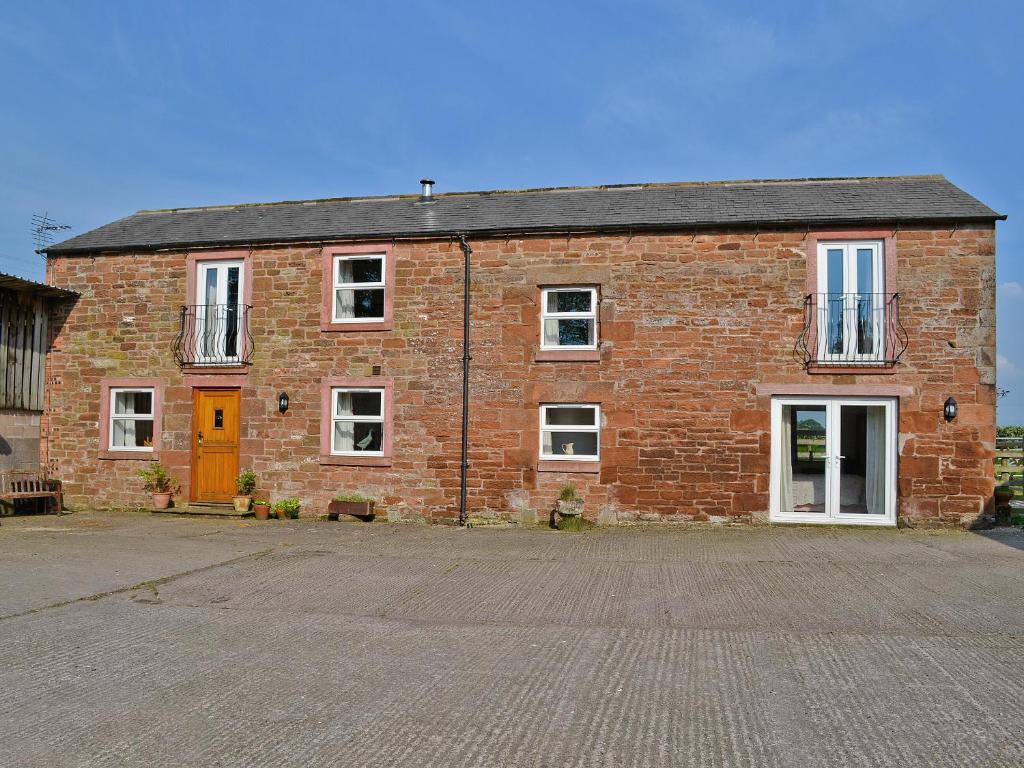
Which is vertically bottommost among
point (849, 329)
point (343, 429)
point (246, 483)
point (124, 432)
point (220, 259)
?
point (246, 483)

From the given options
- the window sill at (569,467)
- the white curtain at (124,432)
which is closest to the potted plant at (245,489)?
the white curtain at (124,432)

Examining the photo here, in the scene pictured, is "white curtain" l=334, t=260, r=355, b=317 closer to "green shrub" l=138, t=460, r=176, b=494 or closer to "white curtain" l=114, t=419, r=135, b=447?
"green shrub" l=138, t=460, r=176, b=494

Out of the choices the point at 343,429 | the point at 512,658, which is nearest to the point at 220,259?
the point at 343,429

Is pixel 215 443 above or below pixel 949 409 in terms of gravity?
below

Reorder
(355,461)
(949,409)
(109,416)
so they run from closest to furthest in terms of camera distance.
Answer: (949,409) → (355,461) → (109,416)

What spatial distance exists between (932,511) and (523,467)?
628cm

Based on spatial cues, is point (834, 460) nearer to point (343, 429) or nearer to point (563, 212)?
point (563, 212)

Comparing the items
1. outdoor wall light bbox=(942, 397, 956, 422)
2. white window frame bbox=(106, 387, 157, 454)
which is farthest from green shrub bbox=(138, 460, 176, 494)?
outdoor wall light bbox=(942, 397, 956, 422)

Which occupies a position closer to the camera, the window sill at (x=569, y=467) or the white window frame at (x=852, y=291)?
the white window frame at (x=852, y=291)

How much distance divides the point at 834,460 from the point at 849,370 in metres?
1.42

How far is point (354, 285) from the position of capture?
14172 mm

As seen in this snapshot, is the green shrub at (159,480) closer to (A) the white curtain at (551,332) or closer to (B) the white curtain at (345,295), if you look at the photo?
(B) the white curtain at (345,295)

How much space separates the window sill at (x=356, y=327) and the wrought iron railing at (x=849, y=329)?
6767 mm

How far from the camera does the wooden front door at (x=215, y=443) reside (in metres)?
14.6
